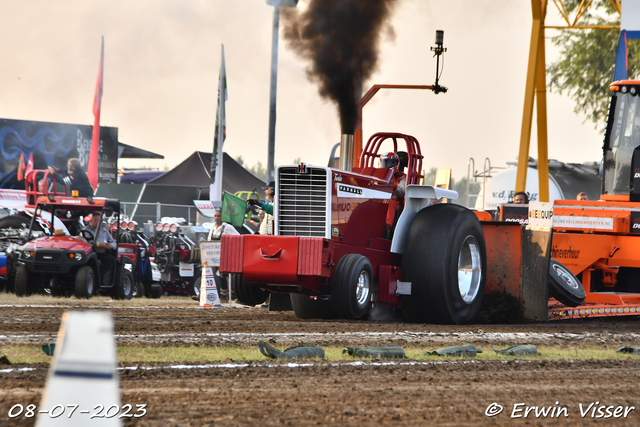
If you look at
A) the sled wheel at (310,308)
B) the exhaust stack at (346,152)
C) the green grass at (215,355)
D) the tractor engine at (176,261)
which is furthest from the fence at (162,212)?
the green grass at (215,355)

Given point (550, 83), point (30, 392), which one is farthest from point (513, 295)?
point (550, 83)

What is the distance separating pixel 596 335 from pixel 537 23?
1235 cm

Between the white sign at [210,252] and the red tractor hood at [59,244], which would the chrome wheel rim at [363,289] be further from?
the red tractor hood at [59,244]

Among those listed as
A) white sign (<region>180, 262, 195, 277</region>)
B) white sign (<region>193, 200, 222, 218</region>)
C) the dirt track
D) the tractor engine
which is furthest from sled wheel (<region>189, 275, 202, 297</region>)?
the dirt track

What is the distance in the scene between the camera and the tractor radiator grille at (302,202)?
9.15 metres

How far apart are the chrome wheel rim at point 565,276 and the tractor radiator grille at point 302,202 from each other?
3313 millimetres

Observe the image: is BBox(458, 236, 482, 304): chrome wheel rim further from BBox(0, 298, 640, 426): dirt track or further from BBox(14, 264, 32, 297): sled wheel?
BBox(14, 264, 32, 297): sled wheel

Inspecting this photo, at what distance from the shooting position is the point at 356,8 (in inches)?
541

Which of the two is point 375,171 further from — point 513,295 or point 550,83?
point 550,83

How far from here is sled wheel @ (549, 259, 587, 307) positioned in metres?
10.2

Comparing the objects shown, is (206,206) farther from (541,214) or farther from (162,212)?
(541,214)

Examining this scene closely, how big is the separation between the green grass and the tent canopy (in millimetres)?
26364

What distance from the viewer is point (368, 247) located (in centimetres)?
962

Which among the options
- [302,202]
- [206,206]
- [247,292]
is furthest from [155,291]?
[302,202]
